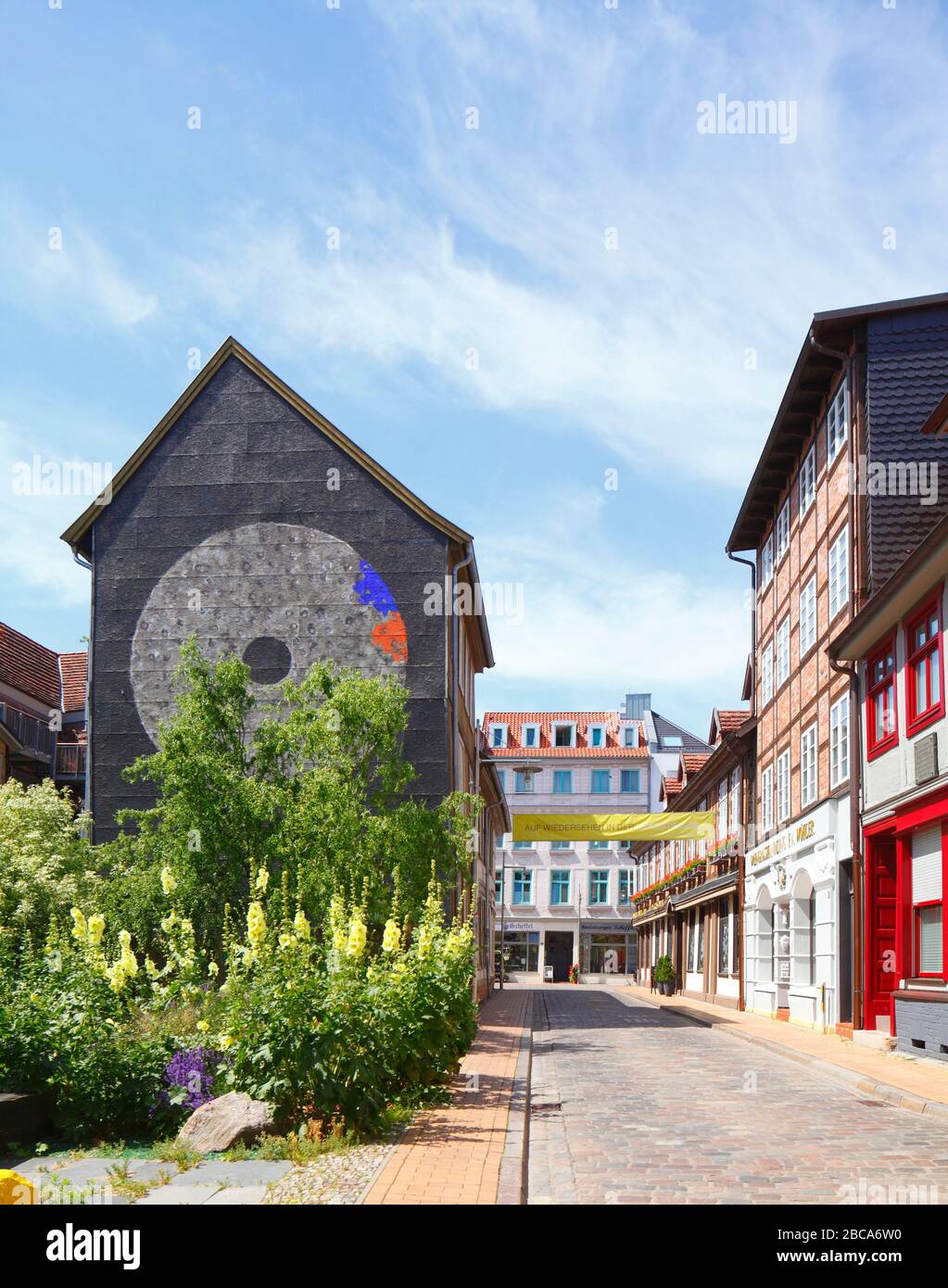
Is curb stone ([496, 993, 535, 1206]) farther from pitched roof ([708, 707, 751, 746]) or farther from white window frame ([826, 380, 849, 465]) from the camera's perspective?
pitched roof ([708, 707, 751, 746])

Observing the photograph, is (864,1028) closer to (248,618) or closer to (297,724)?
(297,724)

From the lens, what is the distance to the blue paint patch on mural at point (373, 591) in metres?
28.9

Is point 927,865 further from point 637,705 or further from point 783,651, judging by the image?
point 637,705

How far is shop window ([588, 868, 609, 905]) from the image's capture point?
7862 centimetres

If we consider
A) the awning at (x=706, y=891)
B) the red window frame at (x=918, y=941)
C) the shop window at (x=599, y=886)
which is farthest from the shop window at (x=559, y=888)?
the red window frame at (x=918, y=941)

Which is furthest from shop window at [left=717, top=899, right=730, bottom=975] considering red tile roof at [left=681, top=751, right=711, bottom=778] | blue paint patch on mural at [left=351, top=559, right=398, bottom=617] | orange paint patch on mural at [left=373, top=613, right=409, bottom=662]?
blue paint patch on mural at [left=351, top=559, right=398, bottom=617]

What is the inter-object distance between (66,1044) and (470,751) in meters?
26.3

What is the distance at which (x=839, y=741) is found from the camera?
26125 mm

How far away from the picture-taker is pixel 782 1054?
70.8ft

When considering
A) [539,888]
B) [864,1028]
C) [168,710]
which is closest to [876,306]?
[864,1028]

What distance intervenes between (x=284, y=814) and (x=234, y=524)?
29.3ft

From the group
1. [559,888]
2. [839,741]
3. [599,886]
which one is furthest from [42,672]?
[599,886]

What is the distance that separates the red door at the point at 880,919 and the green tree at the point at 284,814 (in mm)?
6972

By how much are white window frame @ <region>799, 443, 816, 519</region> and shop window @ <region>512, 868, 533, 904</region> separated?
51509 mm
